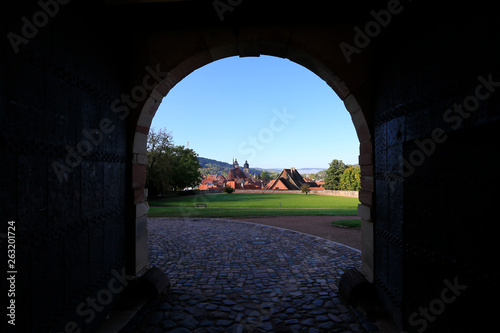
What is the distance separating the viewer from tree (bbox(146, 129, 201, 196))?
24.6 metres

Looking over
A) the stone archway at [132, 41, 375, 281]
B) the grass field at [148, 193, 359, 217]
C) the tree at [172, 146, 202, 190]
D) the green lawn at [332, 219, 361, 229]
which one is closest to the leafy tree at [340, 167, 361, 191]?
the grass field at [148, 193, 359, 217]

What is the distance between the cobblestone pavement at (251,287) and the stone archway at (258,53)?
0.72 metres

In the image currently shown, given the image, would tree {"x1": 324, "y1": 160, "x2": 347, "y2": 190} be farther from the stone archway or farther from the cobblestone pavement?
the stone archway

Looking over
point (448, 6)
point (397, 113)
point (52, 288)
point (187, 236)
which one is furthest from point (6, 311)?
Answer: point (187, 236)

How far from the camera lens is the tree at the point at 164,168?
2463 cm

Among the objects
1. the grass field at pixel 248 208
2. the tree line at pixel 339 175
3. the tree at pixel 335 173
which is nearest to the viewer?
the grass field at pixel 248 208

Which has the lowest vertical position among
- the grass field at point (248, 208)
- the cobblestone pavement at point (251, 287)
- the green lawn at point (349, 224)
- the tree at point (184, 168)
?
the grass field at point (248, 208)

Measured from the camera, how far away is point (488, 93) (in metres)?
1.54

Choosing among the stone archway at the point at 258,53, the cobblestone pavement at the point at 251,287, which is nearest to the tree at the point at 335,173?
the cobblestone pavement at the point at 251,287

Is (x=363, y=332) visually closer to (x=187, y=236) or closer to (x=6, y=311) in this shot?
(x=6, y=311)

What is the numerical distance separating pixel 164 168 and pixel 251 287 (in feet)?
75.0

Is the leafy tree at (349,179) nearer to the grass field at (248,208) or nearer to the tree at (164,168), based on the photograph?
the grass field at (248,208)

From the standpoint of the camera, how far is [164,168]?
24875mm

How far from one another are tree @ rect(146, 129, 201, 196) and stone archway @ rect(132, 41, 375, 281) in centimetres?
2192
